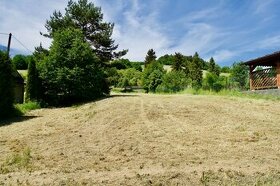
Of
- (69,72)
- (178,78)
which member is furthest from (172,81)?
(69,72)

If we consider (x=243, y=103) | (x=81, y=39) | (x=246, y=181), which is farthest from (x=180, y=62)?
(x=246, y=181)

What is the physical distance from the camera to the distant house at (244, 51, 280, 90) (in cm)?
2552

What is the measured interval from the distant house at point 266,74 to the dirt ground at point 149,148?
379 inches

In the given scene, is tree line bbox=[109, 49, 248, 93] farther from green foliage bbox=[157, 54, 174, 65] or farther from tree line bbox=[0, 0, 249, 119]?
green foliage bbox=[157, 54, 174, 65]

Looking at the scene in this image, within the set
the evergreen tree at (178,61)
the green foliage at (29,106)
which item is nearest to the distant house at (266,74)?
the green foliage at (29,106)

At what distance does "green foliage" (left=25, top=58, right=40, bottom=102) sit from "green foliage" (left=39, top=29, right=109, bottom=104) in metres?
0.73

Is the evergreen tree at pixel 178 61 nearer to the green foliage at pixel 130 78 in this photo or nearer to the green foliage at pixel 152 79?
the green foliage at pixel 130 78

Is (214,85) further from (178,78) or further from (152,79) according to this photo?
(152,79)

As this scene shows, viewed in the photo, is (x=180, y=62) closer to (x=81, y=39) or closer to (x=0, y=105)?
(x=81, y=39)

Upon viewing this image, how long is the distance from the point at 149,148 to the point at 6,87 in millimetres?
10320

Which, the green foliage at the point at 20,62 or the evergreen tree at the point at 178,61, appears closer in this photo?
the green foliage at the point at 20,62

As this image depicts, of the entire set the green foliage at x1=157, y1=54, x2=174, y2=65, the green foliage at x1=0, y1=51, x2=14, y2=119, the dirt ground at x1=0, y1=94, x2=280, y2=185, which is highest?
the green foliage at x1=157, y1=54, x2=174, y2=65

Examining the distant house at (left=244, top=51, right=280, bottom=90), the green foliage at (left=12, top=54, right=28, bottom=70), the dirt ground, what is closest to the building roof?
the distant house at (left=244, top=51, right=280, bottom=90)

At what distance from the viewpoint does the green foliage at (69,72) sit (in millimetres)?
25688
